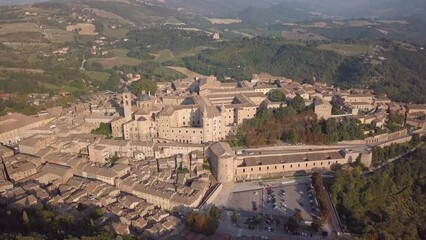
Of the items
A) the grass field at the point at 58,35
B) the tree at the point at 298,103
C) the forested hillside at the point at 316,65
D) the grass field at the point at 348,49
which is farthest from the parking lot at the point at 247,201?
the grass field at the point at 58,35

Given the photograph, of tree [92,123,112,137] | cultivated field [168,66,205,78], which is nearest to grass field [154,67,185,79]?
cultivated field [168,66,205,78]

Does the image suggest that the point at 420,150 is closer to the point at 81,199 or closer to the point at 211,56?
the point at 81,199

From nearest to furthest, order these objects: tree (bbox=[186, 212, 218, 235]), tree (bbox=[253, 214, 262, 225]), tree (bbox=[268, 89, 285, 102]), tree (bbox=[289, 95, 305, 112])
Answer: tree (bbox=[186, 212, 218, 235]), tree (bbox=[253, 214, 262, 225]), tree (bbox=[289, 95, 305, 112]), tree (bbox=[268, 89, 285, 102])

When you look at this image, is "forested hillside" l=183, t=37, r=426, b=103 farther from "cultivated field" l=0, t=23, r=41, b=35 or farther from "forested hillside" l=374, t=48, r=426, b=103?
"cultivated field" l=0, t=23, r=41, b=35

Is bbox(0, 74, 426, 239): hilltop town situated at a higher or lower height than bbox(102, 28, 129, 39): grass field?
lower

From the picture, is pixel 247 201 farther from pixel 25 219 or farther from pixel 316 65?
pixel 316 65

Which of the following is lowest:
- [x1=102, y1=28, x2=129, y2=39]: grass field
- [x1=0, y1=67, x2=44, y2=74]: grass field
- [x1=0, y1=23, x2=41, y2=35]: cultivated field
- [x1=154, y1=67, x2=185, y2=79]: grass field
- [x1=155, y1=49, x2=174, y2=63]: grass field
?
[x1=154, y1=67, x2=185, y2=79]: grass field
